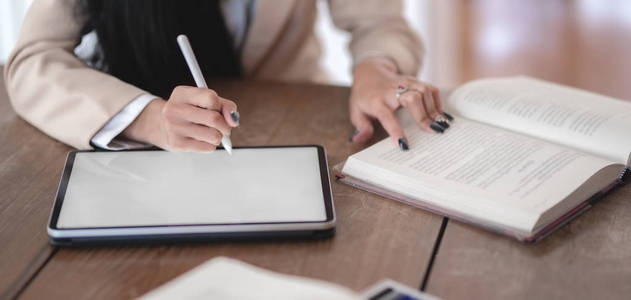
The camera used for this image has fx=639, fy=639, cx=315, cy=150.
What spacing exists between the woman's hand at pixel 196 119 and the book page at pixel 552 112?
0.37 meters

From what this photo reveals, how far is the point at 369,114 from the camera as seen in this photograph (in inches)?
36.5

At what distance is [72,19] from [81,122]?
0.22 metres

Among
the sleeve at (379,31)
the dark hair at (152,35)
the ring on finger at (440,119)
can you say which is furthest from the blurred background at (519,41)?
the ring on finger at (440,119)

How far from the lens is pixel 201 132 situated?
0.74 m

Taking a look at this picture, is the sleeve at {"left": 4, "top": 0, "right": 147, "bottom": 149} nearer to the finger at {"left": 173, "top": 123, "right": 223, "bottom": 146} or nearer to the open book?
the finger at {"left": 173, "top": 123, "right": 223, "bottom": 146}

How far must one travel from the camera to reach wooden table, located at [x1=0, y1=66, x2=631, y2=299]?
1.90ft

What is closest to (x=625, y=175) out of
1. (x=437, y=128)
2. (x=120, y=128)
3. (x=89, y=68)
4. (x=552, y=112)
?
→ (x=552, y=112)

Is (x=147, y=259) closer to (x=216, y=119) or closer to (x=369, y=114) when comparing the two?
(x=216, y=119)

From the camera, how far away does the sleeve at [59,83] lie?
33.7 inches

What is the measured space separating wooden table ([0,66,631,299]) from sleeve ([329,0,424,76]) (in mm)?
452

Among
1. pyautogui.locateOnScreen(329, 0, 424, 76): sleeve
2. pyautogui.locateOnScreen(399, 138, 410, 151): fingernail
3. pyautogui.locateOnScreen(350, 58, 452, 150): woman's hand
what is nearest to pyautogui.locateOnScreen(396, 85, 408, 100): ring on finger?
pyautogui.locateOnScreen(350, 58, 452, 150): woman's hand

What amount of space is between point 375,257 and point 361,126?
1.08 feet

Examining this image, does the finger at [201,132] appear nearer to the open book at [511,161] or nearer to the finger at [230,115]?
the finger at [230,115]

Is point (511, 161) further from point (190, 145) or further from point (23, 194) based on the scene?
point (23, 194)
